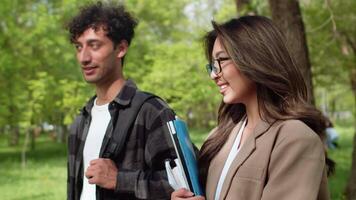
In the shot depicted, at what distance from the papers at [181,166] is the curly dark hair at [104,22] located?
2.40 feet

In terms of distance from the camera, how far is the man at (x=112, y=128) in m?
2.28

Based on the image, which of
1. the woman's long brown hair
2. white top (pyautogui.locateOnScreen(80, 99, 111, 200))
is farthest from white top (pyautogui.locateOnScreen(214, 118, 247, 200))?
white top (pyautogui.locateOnScreen(80, 99, 111, 200))

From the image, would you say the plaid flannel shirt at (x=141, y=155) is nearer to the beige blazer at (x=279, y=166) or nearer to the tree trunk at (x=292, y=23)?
the beige blazer at (x=279, y=166)

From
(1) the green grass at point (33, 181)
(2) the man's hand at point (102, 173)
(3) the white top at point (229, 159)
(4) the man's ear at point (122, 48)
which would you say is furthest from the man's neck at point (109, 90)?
(1) the green grass at point (33, 181)

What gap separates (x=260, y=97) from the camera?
6.47ft

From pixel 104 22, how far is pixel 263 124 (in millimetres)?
997

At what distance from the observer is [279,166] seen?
176cm

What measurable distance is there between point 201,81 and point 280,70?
1392cm

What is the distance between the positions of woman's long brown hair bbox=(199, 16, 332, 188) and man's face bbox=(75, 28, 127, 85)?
67cm

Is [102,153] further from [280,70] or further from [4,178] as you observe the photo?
[4,178]

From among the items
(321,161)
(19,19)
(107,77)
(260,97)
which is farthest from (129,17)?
(19,19)

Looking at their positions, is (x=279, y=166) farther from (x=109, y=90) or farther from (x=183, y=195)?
(x=109, y=90)

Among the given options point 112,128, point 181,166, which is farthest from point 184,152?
point 112,128

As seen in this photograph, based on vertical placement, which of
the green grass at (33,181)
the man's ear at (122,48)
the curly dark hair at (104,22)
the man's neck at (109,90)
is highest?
the curly dark hair at (104,22)
